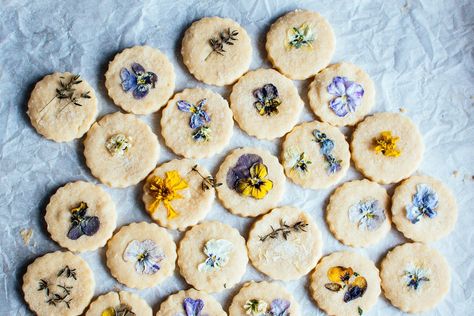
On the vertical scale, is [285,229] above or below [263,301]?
above

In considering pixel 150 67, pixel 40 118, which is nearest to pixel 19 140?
pixel 40 118

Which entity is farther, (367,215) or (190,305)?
(367,215)

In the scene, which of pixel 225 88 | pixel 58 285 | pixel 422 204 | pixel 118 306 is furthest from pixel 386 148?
pixel 58 285

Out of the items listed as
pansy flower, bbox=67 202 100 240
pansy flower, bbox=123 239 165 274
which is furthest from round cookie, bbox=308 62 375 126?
pansy flower, bbox=67 202 100 240

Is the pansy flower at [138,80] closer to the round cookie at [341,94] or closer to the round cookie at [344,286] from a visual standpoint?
the round cookie at [341,94]

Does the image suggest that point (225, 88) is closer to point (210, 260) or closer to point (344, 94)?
point (344, 94)

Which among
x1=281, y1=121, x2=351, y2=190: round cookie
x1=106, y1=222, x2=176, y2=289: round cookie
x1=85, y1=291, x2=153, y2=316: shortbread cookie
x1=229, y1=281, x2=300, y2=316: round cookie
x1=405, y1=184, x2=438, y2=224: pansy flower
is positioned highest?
x1=281, y1=121, x2=351, y2=190: round cookie

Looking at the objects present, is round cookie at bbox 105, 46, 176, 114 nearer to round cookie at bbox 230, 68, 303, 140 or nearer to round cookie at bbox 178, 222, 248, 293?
round cookie at bbox 230, 68, 303, 140
